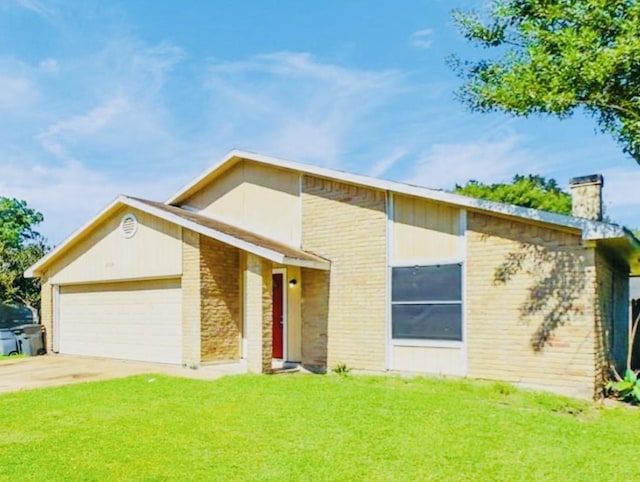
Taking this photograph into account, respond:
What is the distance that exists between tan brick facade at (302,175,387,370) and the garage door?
4097 millimetres

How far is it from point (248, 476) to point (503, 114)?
717 centimetres

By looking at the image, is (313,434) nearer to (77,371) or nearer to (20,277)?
(77,371)

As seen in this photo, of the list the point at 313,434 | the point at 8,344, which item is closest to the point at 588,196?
the point at 313,434

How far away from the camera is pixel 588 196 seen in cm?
1047

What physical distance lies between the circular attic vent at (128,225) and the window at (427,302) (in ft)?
25.3

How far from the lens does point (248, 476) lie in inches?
211

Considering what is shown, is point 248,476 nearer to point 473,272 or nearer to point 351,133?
point 473,272

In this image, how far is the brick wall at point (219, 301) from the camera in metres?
13.1

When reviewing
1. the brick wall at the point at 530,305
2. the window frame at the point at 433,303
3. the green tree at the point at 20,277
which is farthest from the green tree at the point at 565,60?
the green tree at the point at 20,277

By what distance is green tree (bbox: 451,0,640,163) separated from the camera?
7.14 meters

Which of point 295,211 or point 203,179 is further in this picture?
point 203,179

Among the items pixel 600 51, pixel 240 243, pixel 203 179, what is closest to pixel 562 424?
pixel 600 51

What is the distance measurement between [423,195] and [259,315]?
4427 mm

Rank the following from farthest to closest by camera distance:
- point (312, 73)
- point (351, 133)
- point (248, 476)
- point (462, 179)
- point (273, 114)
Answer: point (462, 179) → point (351, 133) → point (273, 114) → point (312, 73) → point (248, 476)
